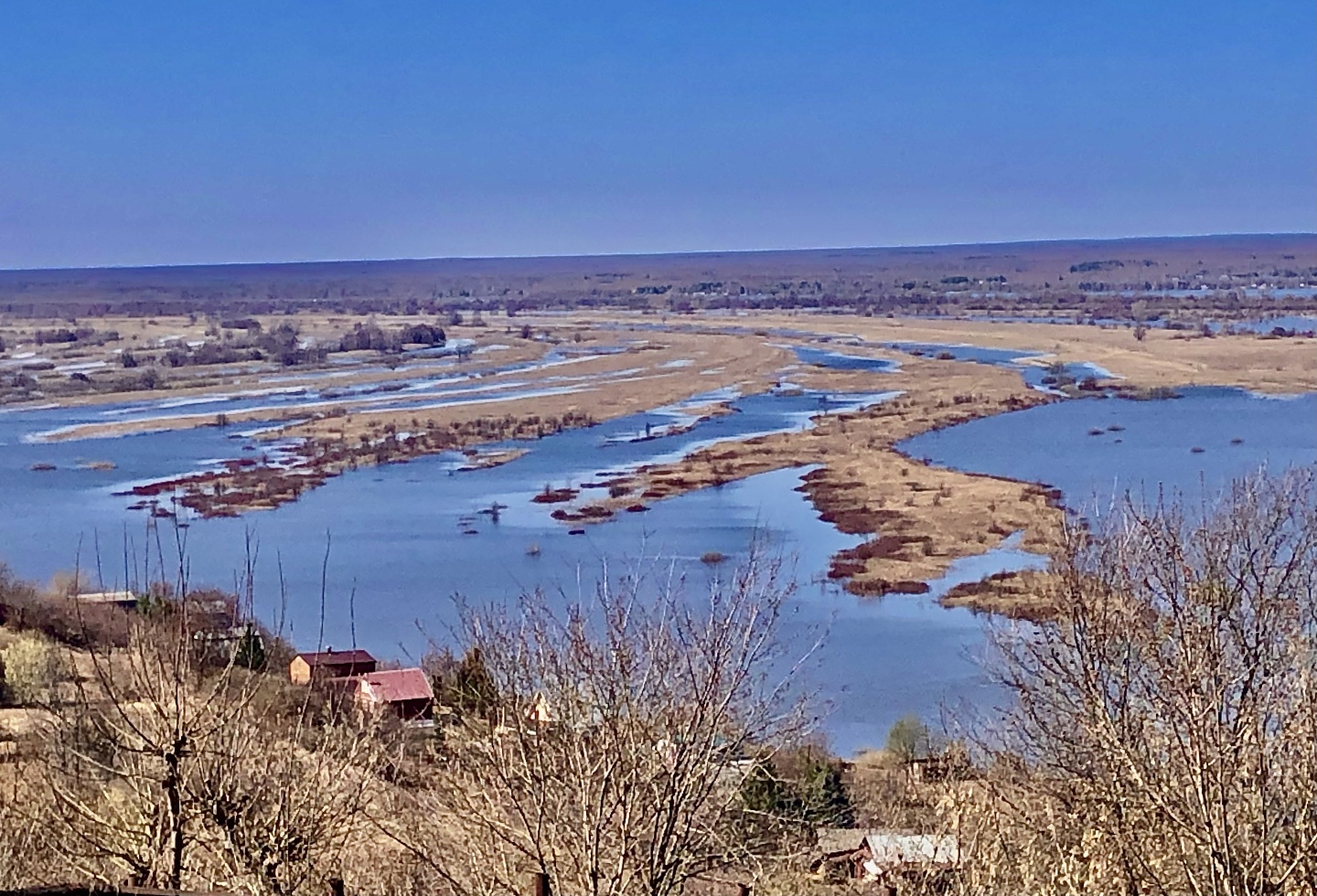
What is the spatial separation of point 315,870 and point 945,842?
2575 mm

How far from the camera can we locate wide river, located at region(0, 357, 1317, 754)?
41.9 feet

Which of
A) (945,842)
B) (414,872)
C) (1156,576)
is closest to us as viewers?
(414,872)

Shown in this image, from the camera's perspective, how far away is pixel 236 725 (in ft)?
15.2

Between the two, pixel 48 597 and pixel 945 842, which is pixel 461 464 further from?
pixel 945 842

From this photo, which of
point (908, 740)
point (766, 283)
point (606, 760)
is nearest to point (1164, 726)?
point (606, 760)

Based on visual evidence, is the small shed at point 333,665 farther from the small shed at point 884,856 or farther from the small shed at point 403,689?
the small shed at point 884,856

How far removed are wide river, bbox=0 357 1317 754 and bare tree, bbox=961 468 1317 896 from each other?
274 cm

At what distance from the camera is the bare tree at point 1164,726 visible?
4.06m

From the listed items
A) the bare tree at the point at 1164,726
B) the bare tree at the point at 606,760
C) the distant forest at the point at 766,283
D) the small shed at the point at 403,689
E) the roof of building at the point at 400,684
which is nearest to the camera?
the bare tree at the point at 1164,726

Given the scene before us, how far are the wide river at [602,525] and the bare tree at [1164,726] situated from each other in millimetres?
2744

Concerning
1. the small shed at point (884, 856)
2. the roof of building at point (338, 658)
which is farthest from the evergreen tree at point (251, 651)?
the small shed at point (884, 856)

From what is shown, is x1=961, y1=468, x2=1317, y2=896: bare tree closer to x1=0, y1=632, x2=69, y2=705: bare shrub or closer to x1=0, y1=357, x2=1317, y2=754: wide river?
x1=0, y1=357, x2=1317, y2=754: wide river

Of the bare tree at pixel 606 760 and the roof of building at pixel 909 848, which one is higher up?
the bare tree at pixel 606 760

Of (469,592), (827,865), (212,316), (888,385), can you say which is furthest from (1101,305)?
(827,865)
